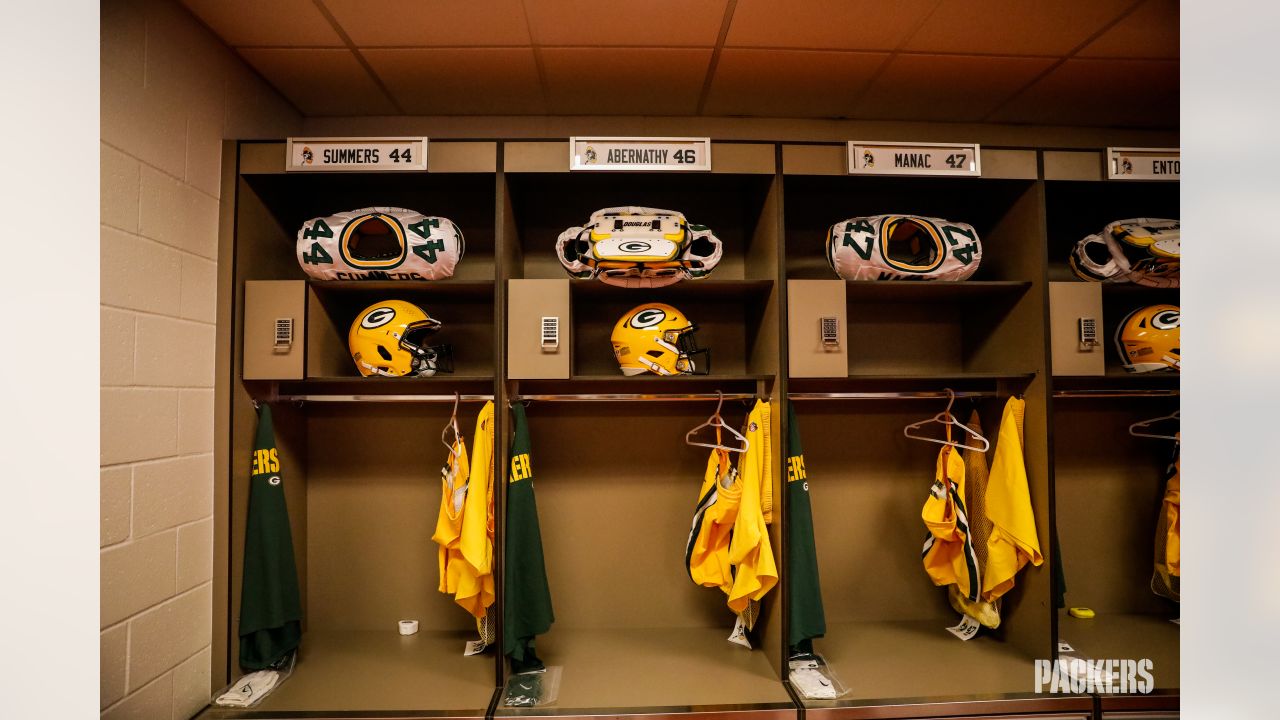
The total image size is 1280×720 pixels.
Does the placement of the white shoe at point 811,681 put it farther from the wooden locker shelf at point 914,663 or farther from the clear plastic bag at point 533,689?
the clear plastic bag at point 533,689

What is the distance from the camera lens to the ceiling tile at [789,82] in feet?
7.10

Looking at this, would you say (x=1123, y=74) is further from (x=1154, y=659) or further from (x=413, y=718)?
(x=413, y=718)

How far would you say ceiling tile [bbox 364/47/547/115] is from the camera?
6.97ft

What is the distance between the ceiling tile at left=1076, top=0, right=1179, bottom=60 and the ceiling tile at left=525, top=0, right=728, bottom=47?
1.37 meters

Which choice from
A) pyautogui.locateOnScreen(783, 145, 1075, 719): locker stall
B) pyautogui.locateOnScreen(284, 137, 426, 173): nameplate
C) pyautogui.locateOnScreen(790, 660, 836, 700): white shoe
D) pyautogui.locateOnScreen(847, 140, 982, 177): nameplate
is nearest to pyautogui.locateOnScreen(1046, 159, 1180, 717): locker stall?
pyautogui.locateOnScreen(783, 145, 1075, 719): locker stall

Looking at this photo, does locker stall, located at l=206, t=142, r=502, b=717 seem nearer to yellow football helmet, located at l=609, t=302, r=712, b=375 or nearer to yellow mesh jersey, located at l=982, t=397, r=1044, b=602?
yellow football helmet, located at l=609, t=302, r=712, b=375

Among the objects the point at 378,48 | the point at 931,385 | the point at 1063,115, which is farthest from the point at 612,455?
the point at 1063,115

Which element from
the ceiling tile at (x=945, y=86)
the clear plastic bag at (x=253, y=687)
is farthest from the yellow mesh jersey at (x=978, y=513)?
the clear plastic bag at (x=253, y=687)

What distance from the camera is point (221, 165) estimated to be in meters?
2.06

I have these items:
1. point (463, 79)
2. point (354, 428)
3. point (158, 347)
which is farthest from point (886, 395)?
point (158, 347)

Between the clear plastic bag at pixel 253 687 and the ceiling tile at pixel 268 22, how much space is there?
218cm
